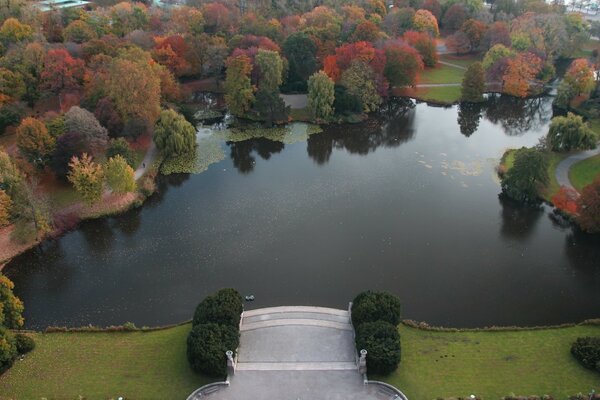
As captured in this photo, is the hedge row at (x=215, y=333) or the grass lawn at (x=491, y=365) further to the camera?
the hedge row at (x=215, y=333)

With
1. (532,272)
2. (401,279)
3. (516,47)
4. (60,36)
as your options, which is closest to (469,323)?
(401,279)

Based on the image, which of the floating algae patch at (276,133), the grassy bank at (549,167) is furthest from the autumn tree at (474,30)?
the floating algae patch at (276,133)

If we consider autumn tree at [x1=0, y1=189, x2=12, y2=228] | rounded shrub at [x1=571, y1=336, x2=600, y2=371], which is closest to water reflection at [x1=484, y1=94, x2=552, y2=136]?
rounded shrub at [x1=571, y1=336, x2=600, y2=371]

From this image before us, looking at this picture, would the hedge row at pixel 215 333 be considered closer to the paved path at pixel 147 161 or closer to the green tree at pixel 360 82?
the paved path at pixel 147 161

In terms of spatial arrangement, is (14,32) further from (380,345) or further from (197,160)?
(380,345)

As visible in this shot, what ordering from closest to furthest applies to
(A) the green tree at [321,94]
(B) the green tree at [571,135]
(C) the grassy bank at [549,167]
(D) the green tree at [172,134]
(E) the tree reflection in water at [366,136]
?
(C) the grassy bank at [549,167] < (B) the green tree at [571,135] < (D) the green tree at [172,134] < (E) the tree reflection in water at [366,136] < (A) the green tree at [321,94]

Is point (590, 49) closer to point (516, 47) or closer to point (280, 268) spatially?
point (516, 47)
